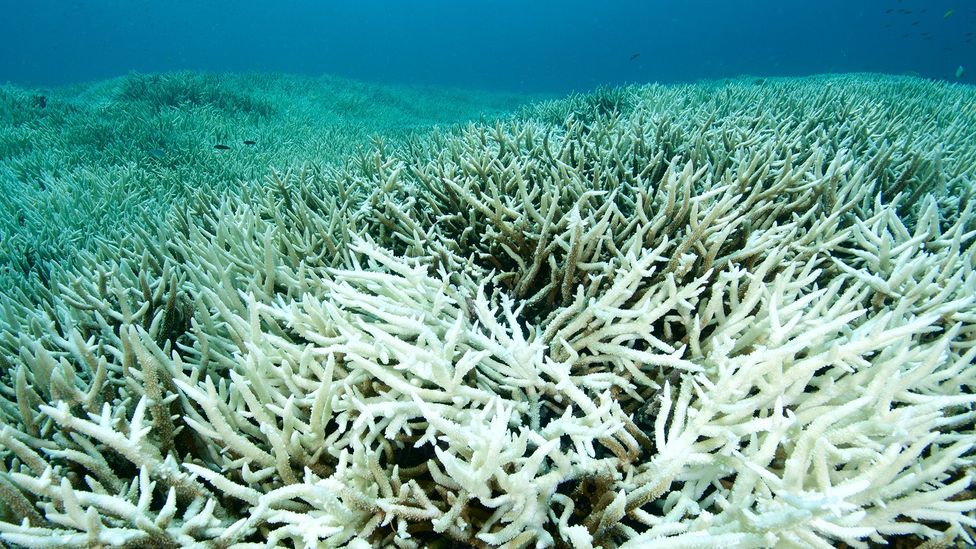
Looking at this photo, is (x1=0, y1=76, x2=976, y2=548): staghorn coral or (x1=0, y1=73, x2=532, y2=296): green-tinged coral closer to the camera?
(x1=0, y1=76, x2=976, y2=548): staghorn coral

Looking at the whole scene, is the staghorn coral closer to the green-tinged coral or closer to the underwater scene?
the underwater scene

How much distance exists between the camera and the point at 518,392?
5.40ft

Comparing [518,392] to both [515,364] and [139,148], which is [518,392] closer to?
[515,364]

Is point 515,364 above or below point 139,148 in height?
below

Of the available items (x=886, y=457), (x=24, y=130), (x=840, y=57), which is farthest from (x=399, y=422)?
(x=840, y=57)

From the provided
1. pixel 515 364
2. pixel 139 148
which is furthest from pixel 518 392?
pixel 139 148

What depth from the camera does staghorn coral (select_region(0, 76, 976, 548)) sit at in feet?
4.15

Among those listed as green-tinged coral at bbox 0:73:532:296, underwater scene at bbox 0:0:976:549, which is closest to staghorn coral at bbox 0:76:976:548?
underwater scene at bbox 0:0:976:549

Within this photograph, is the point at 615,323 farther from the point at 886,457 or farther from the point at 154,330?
the point at 154,330

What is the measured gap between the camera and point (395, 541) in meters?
1.32

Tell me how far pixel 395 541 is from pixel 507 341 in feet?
2.20

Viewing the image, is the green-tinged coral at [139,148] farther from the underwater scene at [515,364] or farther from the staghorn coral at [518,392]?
the staghorn coral at [518,392]

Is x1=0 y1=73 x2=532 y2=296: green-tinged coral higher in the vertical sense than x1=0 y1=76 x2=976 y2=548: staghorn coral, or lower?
higher

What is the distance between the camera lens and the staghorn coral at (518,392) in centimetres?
127
